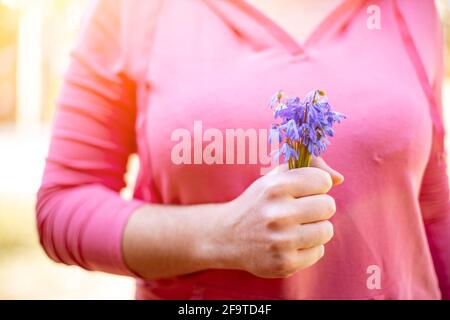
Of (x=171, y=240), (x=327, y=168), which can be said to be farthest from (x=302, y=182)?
(x=171, y=240)

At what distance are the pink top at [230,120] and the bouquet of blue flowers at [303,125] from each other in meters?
0.06

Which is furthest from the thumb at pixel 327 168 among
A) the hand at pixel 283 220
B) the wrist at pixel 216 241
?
the wrist at pixel 216 241

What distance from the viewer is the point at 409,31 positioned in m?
0.62

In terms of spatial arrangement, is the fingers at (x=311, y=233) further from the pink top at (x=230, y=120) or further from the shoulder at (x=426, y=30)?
the shoulder at (x=426, y=30)

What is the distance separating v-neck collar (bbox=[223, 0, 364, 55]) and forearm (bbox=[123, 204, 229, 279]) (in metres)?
0.19

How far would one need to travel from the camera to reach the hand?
0.50 metres

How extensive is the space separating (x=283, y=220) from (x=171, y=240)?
0.44 feet

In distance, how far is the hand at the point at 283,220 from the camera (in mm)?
503

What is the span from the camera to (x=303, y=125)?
48 cm

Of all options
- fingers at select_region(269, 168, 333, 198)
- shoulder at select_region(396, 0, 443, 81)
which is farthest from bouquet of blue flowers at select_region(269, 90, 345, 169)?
shoulder at select_region(396, 0, 443, 81)

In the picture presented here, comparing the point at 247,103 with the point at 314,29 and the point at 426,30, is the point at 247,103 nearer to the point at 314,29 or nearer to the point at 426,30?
the point at 314,29

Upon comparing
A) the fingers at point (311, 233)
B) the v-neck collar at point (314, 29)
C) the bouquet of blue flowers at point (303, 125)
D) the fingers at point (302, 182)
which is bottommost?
the fingers at point (311, 233)

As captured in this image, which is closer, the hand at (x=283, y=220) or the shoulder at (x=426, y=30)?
the hand at (x=283, y=220)

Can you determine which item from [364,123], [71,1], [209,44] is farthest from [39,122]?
[364,123]
